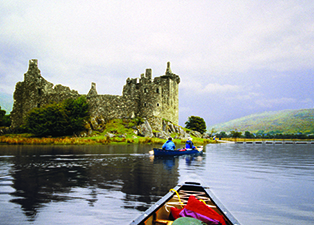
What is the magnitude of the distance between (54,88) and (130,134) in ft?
59.6

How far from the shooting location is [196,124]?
69.5 m

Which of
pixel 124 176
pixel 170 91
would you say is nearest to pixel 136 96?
pixel 170 91

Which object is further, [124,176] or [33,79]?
[33,79]

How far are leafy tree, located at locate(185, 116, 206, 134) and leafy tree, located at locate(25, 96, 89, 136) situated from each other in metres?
38.3

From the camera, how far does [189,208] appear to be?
410 cm

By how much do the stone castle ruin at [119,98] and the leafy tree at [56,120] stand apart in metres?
3.65

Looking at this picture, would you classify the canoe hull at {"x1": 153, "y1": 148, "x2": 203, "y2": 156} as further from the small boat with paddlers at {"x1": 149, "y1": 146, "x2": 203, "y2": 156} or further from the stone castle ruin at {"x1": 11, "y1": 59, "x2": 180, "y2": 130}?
the stone castle ruin at {"x1": 11, "y1": 59, "x2": 180, "y2": 130}

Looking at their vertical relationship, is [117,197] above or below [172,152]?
below

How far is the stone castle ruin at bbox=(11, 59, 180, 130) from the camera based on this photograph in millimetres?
42750

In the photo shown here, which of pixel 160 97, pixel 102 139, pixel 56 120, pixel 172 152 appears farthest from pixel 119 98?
pixel 172 152

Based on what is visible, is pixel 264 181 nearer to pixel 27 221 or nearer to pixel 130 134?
pixel 27 221

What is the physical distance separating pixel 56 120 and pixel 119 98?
13.2m

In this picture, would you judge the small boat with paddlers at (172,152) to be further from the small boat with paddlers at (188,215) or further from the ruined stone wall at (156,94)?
the ruined stone wall at (156,94)

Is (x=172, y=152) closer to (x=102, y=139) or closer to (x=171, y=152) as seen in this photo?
(x=171, y=152)
